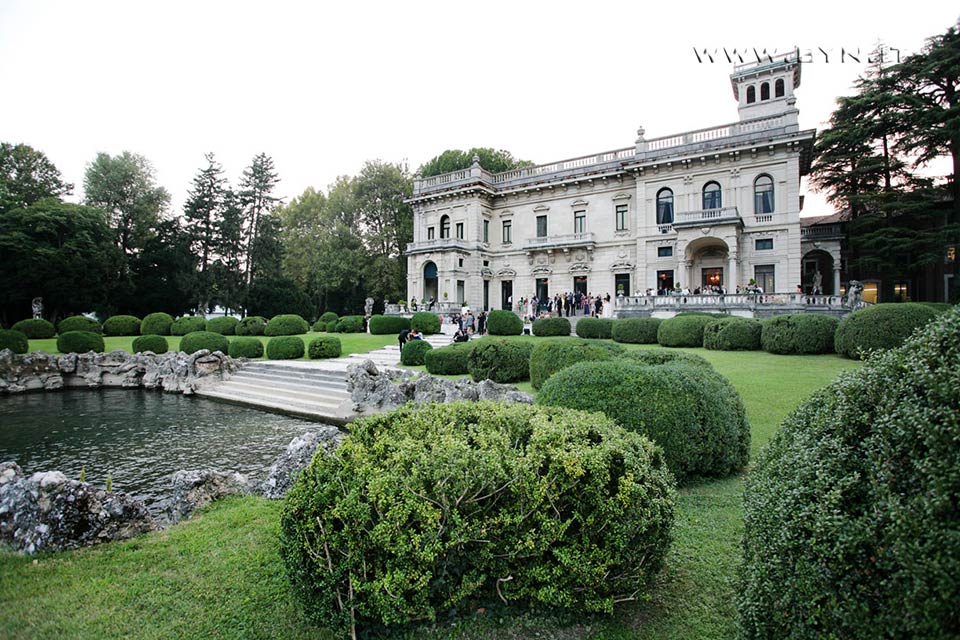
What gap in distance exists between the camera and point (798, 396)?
803cm

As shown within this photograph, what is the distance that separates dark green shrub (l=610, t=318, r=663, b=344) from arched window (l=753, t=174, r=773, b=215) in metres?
16.0

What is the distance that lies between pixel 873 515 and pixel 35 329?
109 feet

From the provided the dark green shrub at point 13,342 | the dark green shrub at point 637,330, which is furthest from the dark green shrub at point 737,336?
the dark green shrub at point 13,342

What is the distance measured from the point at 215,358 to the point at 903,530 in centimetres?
1750

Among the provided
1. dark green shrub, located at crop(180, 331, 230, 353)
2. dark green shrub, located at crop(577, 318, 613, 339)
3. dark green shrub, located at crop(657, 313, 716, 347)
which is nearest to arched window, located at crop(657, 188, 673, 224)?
dark green shrub, located at crop(577, 318, 613, 339)

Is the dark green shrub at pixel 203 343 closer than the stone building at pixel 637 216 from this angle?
Yes

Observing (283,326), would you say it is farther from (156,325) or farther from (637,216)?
(637,216)

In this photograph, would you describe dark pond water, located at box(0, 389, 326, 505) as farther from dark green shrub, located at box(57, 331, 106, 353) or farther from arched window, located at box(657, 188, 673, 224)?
arched window, located at box(657, 188, 673, 224)

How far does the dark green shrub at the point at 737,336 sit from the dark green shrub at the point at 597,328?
15.1ft

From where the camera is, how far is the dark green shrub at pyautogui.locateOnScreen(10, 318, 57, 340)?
23281 mm

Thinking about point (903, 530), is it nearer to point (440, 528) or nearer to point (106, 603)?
point (440, 528)

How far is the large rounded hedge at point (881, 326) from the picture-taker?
1107 centimetres

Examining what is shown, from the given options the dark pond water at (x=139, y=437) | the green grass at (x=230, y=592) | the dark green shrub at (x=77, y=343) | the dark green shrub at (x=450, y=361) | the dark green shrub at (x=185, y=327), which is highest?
the dark green shrub at (x=185, y=327)

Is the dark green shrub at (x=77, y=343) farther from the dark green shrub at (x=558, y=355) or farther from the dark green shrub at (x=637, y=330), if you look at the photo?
the dark green shrub at (x=637, y=330)
